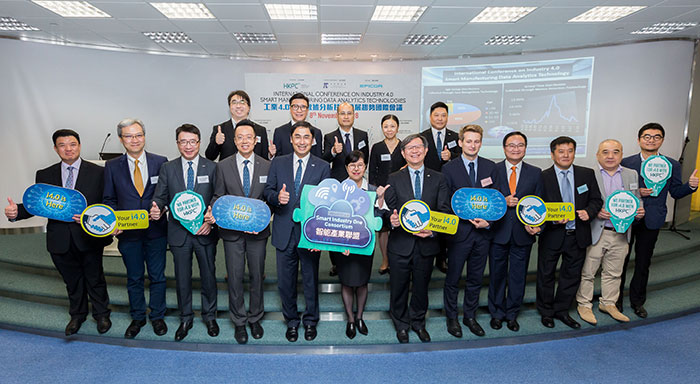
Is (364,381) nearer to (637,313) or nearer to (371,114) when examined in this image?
(637,313)

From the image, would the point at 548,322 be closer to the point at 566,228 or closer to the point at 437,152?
the point at 566,228

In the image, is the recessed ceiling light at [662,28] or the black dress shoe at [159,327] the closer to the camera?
the black dress shoe at [159,327]

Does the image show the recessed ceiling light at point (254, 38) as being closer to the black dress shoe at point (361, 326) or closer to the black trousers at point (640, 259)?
the black dress shoe at point (361, 326)

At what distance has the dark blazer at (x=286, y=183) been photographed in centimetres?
263

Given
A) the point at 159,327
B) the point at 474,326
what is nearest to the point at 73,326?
the point at 159,327

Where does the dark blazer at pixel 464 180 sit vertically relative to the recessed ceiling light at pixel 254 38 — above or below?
below

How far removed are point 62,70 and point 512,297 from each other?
7520mm

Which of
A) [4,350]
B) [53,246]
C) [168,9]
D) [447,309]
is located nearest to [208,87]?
[168,9]

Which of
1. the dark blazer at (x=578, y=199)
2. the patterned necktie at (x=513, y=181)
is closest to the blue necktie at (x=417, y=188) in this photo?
the patterned necktie at (x=513, y=181)

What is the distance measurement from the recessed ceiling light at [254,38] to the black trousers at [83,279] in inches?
154

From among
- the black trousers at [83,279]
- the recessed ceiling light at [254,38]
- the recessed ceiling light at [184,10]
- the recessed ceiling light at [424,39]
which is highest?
the recessed ceiling light at [424,39]

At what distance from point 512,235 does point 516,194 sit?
Result: 13.8 inches

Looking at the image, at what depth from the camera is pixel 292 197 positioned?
264cm

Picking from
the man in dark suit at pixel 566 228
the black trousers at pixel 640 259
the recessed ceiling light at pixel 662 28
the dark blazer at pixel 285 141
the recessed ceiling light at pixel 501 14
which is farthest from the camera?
the recessed ceiling light at pixel 662 28
